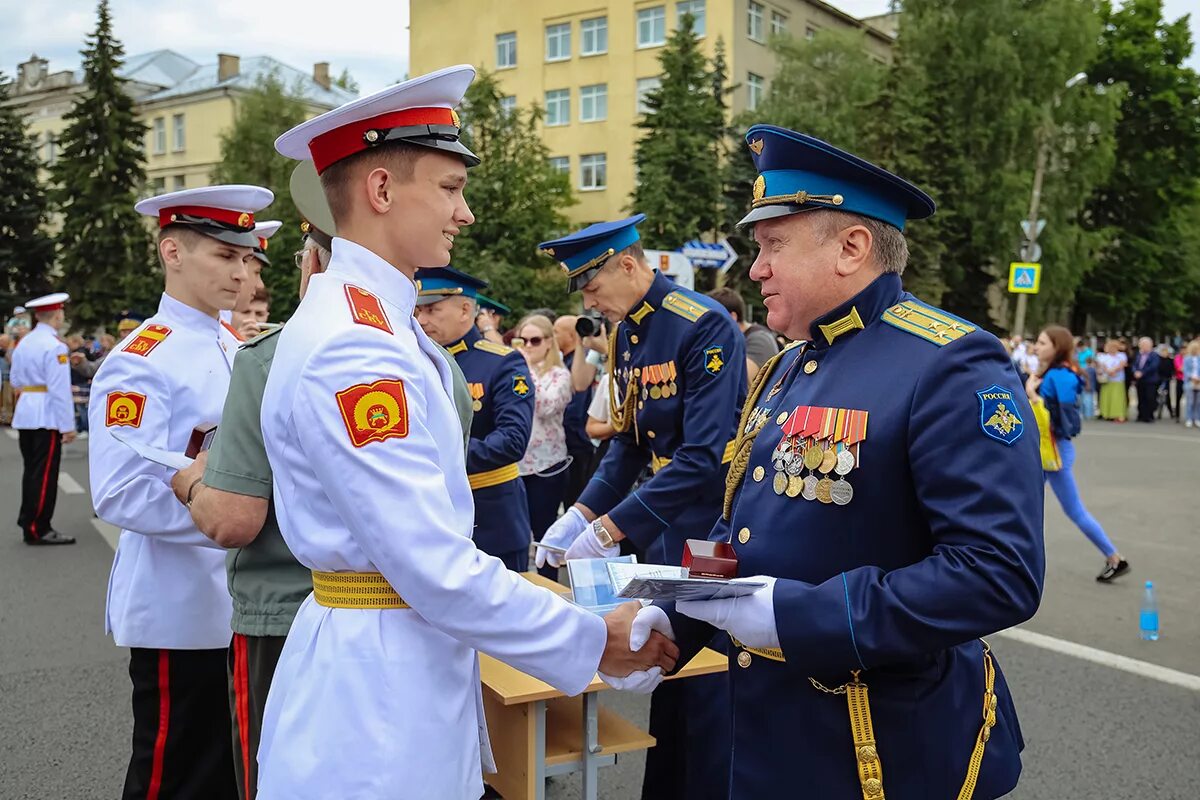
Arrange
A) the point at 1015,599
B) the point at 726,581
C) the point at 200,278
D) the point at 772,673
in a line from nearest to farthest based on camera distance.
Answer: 1. the point at 1015,599
2. the point at 726,581
3. the point at 772,673
4. the point at 200,278

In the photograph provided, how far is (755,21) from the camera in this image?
46438 millimetres

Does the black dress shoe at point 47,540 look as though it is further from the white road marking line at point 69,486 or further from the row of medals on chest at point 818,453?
the row of medals on chest at point 818,453

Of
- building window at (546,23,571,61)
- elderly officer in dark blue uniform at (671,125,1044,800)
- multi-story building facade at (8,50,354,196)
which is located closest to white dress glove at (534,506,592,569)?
elderly officer in dark blue uniform at (671,125,1044,800)

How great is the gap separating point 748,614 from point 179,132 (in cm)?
6850

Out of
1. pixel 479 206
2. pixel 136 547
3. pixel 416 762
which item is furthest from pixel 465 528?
pixel 479 206

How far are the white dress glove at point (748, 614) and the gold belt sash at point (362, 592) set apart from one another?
2.05 feet

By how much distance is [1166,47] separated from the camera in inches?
1722

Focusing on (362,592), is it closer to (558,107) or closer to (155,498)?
(155,498)

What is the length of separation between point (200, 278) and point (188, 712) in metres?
1.46

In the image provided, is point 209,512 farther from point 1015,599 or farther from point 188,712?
point 1015,599

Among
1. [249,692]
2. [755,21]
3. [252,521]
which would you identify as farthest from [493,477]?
[755,21]

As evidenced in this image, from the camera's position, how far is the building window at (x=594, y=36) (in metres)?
47.9

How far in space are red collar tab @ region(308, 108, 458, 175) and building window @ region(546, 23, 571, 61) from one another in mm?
49090

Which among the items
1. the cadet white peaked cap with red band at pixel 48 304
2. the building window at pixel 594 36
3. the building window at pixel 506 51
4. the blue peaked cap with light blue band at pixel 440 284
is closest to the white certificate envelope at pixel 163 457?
the blue peaked cap with light blue band at pixel 440 284
